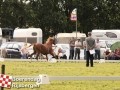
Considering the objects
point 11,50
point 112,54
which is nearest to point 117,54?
point 112,54

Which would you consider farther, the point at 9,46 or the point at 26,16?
the point at 26,16

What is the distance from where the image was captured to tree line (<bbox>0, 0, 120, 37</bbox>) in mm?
61406

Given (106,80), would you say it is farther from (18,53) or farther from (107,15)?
(107,15)

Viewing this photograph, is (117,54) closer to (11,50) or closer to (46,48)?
(46,48)

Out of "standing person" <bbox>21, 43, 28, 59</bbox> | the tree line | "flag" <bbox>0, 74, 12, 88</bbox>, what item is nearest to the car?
"standing person" <bbox>21, 43, 28, 59</bbox>

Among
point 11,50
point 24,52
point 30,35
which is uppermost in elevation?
point 30,35

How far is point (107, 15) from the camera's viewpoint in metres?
63.1

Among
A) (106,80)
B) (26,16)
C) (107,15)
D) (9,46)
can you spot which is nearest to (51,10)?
(26,16)

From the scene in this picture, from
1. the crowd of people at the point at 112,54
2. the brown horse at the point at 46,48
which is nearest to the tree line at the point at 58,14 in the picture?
the crowd of people at the point at 112,54

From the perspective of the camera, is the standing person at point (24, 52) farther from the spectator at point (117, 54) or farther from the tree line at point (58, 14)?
the tree line at point (58, 14)

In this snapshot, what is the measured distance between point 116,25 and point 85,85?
47373 millimetres

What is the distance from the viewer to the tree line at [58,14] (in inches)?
2418

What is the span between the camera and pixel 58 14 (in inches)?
2395

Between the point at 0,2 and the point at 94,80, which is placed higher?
the point at 0,2
